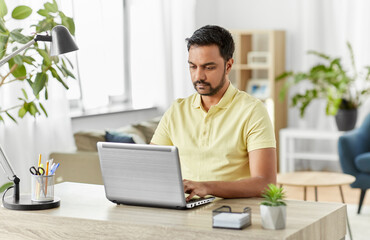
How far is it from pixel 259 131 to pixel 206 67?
0.33 meters

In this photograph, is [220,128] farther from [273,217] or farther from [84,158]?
[84,158]

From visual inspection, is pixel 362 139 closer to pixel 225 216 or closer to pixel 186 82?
pixel 186 82

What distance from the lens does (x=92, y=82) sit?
6141mm

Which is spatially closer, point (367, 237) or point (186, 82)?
point (367, 237)

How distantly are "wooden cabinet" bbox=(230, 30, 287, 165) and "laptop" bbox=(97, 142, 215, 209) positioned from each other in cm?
518

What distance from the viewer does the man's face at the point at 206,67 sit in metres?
2.66

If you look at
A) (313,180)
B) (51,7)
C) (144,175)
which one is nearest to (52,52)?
(144,175)

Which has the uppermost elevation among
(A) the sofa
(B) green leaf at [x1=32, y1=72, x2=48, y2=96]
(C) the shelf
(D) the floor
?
(B) green leaf at [x1=32, y1=72, x2=48, y2=96]

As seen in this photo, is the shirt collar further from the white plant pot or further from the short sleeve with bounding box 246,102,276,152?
the white plant pot

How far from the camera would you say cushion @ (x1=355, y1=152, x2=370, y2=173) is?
18.1ft

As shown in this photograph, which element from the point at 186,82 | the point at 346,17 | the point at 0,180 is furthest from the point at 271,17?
the point at 0,180

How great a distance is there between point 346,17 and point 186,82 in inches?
76.4

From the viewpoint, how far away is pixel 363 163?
552 cm

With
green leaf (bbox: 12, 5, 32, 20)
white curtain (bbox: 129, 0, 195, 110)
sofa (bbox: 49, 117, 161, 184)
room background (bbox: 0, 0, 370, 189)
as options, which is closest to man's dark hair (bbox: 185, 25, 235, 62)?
green leaf (bbox: 12, 5, 32, 20)
